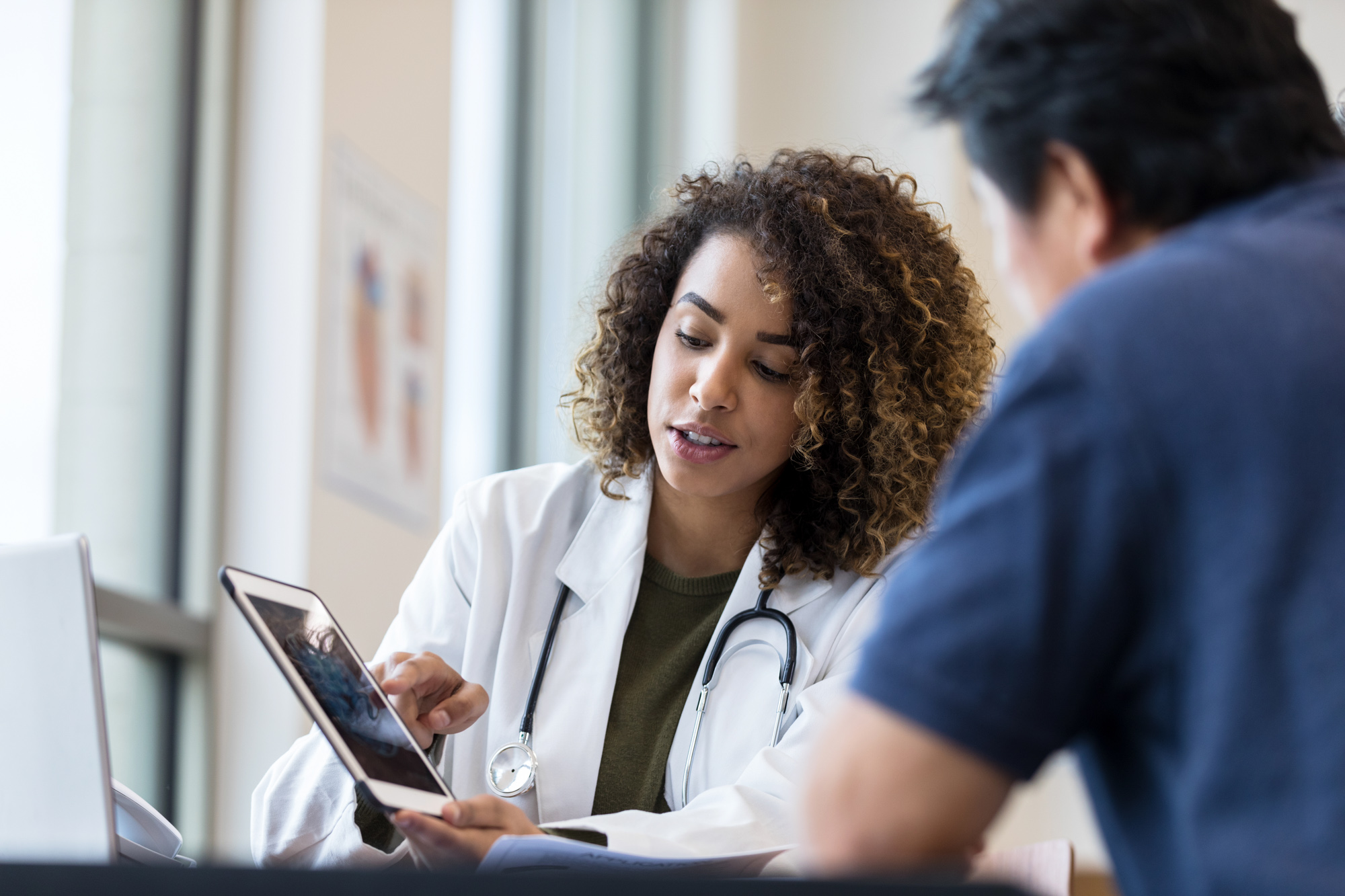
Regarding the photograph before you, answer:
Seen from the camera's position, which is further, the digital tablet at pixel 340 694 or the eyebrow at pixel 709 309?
the eyebrow at pixel 709 309

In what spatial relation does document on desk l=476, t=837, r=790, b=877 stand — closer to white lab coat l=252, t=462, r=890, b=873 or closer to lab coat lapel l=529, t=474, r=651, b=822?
white lab coat l=252, t=462, r=890, b=873

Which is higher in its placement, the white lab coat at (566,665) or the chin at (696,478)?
the chin at (696,478)

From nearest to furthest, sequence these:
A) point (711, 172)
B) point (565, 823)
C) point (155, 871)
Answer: point (155, 871) → point (565, 823) → point (711, 172)

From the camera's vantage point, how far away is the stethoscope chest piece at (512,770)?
152 centimetres

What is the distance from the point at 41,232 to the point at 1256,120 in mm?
2159

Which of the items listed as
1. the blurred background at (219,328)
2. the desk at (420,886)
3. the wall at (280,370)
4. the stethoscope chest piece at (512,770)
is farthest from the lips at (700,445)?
the wall at (280,370)

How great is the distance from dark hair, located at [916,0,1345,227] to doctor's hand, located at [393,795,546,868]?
67 cm

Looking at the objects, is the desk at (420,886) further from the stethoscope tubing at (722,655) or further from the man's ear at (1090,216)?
the stethoscope tubing at (722,655)

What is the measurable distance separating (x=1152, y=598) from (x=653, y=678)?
3.56 ft

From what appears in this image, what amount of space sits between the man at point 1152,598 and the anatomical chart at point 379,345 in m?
2.23

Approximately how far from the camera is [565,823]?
1256 mm

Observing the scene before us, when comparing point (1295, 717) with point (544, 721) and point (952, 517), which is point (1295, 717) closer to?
point (952, 517)

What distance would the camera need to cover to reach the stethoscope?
1531 millimetres

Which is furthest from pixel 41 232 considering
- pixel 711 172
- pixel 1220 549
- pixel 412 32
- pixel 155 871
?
pixel 1220 549
